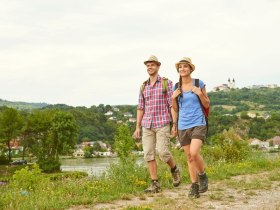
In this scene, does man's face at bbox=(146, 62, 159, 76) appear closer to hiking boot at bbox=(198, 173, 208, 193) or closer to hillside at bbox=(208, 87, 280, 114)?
hiking boot at bbox=(198, 173, 208, 193)

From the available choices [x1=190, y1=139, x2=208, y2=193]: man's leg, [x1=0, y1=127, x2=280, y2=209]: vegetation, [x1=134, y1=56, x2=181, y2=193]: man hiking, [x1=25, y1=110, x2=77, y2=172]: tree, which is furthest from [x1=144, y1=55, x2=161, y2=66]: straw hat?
[x1=25, y1=110, x2=77, y2=172]: tree

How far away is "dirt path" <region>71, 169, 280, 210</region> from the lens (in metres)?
5.81

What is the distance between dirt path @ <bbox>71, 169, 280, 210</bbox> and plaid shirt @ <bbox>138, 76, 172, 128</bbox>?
1.11 meters

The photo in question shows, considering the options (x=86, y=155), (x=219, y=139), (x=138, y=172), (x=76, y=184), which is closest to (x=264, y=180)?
(x=138, y=172)

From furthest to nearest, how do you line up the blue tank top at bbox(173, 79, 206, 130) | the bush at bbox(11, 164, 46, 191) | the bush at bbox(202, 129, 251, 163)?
the bush at bbox(202, 129, 251, 163) < the bush at bbox(11, 164, 46, 191) < the blue tank top at bbox(173, 79, 206, 130)

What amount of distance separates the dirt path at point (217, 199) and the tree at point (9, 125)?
219ft

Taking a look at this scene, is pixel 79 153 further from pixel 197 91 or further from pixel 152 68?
pixel 197 91

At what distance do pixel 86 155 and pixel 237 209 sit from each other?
87.5m

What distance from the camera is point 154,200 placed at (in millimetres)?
6359

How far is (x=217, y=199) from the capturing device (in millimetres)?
6402

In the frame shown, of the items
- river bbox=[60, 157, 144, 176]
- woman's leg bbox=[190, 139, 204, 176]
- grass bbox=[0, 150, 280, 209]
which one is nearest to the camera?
grass bbox=[0, 150, 280, 209]

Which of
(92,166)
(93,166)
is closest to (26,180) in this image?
(92,166)

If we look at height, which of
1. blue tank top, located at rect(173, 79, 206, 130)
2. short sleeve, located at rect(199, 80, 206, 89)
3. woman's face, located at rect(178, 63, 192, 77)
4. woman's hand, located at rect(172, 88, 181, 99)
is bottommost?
blue tank top, located at rect(173, 79, 206, 130)

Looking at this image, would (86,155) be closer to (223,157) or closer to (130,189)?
(223,157)
